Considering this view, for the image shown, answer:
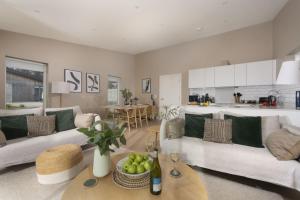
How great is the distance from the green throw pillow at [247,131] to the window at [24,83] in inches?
210

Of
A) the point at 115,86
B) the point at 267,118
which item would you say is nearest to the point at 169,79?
the point at 115,86

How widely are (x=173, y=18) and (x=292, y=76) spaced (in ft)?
9.00

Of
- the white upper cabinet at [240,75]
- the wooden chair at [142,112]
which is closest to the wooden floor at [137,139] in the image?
the wooden chair at [142,112]

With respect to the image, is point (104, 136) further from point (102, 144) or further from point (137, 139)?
point (137, 139)

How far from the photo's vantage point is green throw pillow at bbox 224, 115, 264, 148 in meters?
2.34

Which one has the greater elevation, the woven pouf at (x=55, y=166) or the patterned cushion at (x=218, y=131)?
the patterned cushion at (x=218, y=131)

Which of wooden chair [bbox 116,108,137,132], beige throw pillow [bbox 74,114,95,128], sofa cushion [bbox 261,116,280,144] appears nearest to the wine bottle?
sofa cushion [bbox 261,116,280,144]

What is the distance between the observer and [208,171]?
2521 mm

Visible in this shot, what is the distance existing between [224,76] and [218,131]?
2.53m

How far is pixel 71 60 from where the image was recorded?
539cm

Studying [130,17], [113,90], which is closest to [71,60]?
[113,90]

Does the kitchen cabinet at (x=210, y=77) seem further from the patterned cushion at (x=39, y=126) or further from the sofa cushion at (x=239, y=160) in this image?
the patterned cushion at (x=39, y=126)

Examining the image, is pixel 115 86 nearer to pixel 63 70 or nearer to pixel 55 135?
pixel 63 70

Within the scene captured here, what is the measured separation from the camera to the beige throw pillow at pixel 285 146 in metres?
1.82
